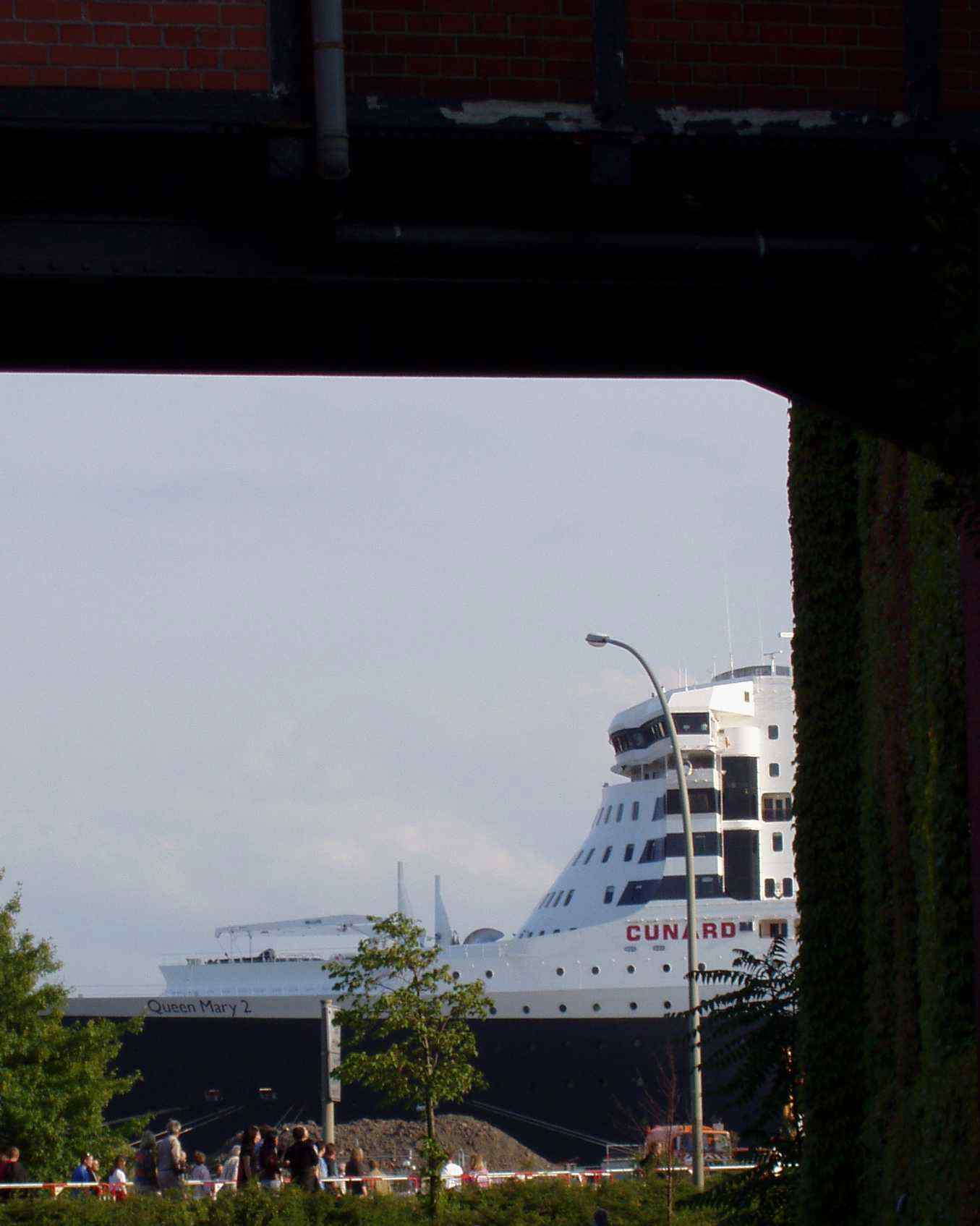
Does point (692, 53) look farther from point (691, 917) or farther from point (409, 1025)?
point (409, 1025)

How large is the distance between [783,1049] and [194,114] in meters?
11.7

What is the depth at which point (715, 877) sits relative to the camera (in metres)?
57.5

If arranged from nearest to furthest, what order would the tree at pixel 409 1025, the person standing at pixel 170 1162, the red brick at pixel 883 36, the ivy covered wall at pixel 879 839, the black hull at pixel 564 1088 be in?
the red brick at pixel 883 36
the ivy covered wall at pixel 879 839
the person standing at pixel 170 1162
the tree at pixel 409 1025
the black hull at pixel 564 1088

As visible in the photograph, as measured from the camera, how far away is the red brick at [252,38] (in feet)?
21.6

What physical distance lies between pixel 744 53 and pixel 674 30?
29 cm

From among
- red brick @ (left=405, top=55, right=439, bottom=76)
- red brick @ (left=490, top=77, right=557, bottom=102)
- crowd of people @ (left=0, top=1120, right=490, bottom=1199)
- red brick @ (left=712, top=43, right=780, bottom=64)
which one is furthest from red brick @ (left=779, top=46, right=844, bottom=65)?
crowd of people @ (left=0, top=1120, right=490, bottom=1199)

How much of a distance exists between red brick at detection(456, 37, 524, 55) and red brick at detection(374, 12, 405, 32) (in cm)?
23

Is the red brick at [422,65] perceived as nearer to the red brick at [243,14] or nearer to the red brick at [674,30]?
the red brick at [243,14]

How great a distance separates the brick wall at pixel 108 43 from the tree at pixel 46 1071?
32.6 metres

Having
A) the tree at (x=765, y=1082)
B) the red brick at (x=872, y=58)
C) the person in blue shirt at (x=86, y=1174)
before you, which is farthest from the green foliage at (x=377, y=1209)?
the red brick at (x=872, y=58)

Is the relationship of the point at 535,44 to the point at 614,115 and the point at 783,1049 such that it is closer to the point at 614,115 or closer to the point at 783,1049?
the point at 614,115

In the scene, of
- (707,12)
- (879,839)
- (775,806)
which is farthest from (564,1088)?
(707,12)

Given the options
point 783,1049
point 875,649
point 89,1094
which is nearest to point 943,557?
point 875,649

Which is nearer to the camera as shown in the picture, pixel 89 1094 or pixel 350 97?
pixel 350 97
